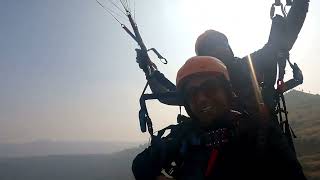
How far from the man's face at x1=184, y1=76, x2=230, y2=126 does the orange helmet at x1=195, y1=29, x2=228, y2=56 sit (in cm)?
372

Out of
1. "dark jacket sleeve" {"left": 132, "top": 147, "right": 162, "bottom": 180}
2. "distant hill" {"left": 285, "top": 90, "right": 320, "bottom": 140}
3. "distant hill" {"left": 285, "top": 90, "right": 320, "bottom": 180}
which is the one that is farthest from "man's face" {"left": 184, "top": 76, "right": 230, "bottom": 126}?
"distant hill" {"left": 285, "top": 90, "right": 320, "bottom": 140}

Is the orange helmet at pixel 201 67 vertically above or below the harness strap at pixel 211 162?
above

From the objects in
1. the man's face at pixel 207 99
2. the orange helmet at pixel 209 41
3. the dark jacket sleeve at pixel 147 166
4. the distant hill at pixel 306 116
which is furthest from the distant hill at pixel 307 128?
the man's face at pixel 207 99

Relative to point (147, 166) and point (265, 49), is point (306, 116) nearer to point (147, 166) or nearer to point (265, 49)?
point (265, 49)

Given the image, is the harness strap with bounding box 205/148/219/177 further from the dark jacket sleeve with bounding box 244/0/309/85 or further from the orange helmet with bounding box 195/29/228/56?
the dark jacket sleeve with bounding box 244/0/309/85

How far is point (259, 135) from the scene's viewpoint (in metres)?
3.33

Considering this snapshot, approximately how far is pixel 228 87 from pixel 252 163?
34.4 inches

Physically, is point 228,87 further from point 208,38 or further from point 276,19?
point 276,19

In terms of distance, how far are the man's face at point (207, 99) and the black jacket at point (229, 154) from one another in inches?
4.0

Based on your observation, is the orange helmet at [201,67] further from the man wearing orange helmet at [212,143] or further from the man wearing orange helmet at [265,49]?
the man wearing orange helmet at [265,49]

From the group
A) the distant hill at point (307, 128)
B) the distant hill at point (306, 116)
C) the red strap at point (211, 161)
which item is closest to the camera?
the red strap at point (211, 161)

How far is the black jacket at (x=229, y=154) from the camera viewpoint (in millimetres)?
3303

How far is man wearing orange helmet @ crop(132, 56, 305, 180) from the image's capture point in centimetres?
332

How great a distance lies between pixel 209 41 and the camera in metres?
7.59
